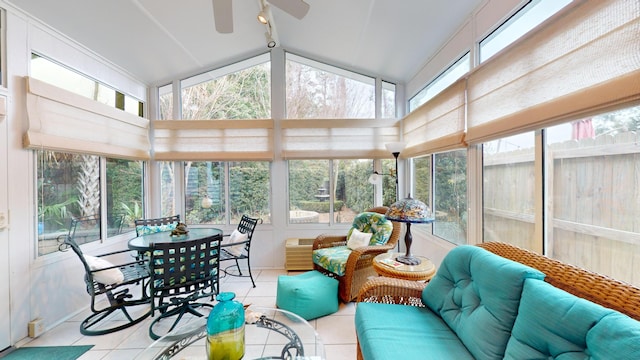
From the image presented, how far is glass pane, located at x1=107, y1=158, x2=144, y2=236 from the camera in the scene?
3275mm

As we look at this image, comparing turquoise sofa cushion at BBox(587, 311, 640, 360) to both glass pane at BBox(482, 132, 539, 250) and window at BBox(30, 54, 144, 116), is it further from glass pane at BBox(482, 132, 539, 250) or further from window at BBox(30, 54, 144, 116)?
window at BBox(30, 54, 144, 116)

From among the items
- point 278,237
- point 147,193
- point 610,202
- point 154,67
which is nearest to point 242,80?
point 154,67

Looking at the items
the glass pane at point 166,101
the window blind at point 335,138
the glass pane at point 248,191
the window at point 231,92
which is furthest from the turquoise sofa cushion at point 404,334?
the glass pane at point 166,101

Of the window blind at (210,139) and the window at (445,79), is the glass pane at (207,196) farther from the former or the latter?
the window at (445,79)

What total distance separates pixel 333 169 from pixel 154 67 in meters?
3.01

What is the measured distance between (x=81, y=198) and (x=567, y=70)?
440cm

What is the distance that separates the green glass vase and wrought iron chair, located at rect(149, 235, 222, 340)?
43.2 inches

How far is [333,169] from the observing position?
4.12 metres

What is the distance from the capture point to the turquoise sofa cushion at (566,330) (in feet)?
2.74

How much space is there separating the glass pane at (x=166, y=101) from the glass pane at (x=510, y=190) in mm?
4394

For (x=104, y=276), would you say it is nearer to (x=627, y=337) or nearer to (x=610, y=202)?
(x=627, y=337)

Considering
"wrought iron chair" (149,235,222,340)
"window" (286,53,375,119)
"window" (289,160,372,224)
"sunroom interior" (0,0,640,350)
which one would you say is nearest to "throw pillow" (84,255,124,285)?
"wrought iron chair" (149,235,222,340)

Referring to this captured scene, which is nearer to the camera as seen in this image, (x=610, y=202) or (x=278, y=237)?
(x=610, y=202)

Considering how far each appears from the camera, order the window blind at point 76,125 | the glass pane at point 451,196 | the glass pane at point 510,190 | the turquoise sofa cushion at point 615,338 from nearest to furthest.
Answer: the turquoise sofa cushion at point 615,338 → the glass pane at point 510,190 → the window blind at point 76,125 → the glass pane at point 451,196
